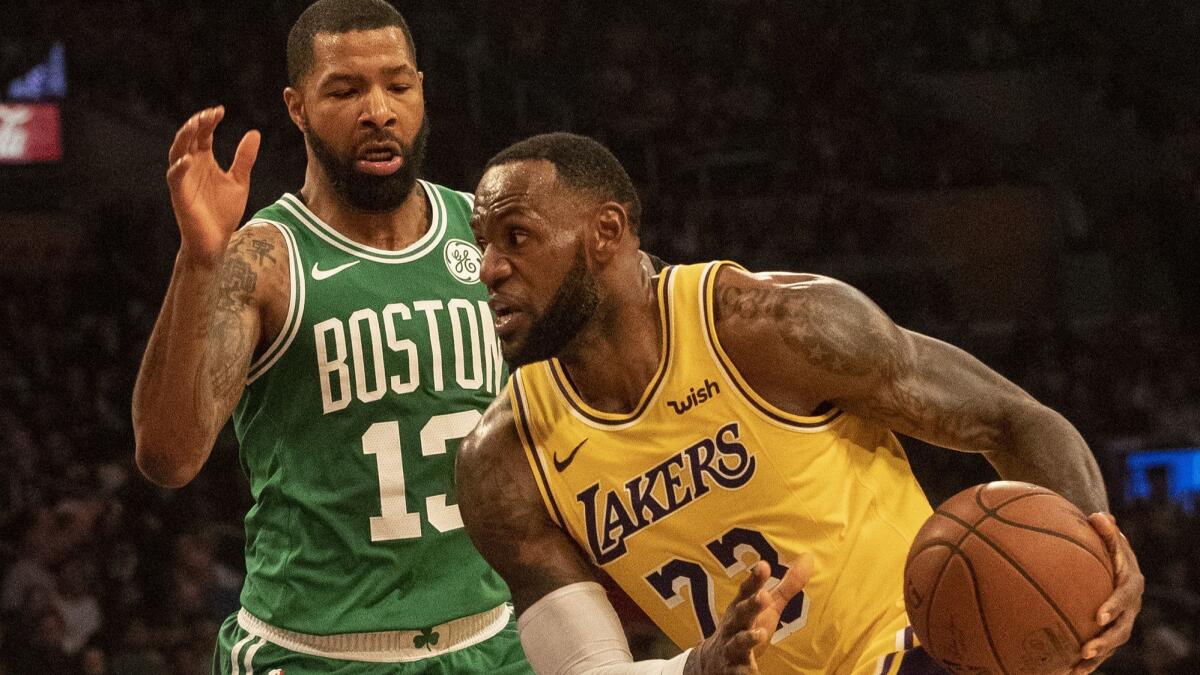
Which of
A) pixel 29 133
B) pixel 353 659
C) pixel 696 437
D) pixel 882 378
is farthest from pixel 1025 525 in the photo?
pixel 29 133

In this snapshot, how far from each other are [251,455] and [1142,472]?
8.12 m

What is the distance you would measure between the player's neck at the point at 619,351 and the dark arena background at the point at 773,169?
5.54 meters

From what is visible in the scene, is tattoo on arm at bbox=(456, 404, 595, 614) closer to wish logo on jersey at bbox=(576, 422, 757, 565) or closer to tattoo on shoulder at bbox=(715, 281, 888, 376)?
wish logo on jersey at bbox=(576, 422, 757, 565)

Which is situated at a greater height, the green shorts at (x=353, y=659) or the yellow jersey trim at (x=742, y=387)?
the yellow jersey trim at (x=742, y=387)

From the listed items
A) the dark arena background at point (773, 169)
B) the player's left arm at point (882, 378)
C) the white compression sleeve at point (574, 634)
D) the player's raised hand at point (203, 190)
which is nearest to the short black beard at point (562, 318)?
the player's left arm at point (882, 378)

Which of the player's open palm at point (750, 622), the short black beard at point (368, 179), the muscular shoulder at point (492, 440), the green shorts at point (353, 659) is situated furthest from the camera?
the short black beard at point (368, 179)

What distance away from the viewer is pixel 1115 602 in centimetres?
262

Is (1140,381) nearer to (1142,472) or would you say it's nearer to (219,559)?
(1142,472)

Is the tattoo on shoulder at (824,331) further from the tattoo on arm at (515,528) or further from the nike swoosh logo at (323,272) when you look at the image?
the nike swoosh logo at (323,272)

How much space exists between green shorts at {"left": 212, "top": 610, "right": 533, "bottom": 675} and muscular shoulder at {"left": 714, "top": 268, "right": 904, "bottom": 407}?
1006 millimetres

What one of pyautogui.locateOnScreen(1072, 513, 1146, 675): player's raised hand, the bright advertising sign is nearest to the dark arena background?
the bright advertising sign

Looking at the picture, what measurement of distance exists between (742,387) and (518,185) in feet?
1.86

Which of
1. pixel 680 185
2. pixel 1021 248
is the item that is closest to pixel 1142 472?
pixel 1021 248

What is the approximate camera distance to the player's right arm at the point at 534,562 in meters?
2.96
